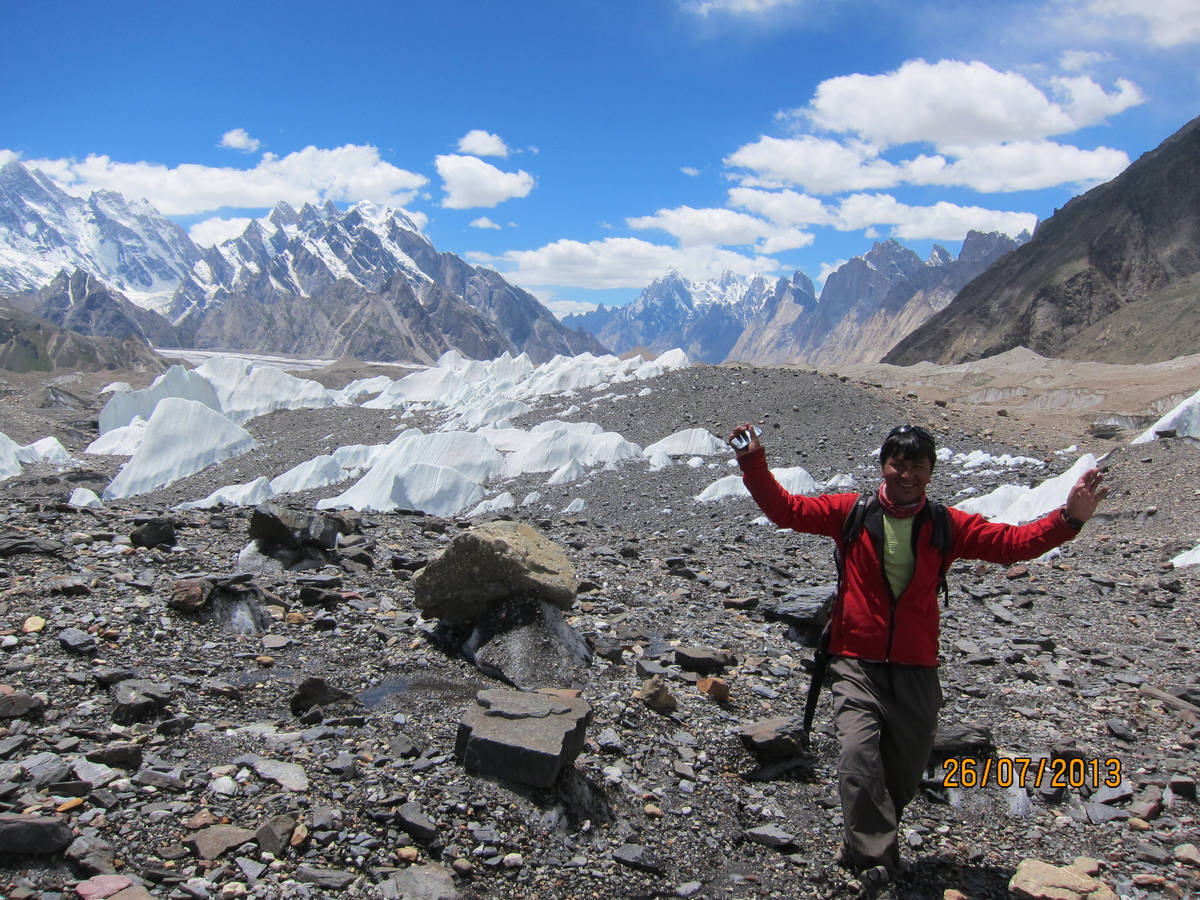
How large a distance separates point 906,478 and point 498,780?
9.13 ft

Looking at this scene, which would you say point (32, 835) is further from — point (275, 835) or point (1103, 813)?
point (1103, 813)

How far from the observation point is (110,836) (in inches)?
130

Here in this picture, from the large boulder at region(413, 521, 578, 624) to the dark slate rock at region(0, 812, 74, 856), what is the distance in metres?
3.30

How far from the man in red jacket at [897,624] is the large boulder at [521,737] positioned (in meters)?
1.50

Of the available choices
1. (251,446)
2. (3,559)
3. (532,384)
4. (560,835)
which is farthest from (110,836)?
(532,384)

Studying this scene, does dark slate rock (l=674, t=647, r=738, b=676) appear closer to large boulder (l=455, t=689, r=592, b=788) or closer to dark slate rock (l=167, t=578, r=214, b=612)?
large boulder (l=455, t=689, r=592, b=788)

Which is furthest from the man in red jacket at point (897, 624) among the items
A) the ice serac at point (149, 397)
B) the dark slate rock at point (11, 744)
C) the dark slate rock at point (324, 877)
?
the ice serac at point (149, 397)

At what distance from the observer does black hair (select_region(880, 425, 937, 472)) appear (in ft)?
12.8

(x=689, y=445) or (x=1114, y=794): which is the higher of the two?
(x=689, y=445)

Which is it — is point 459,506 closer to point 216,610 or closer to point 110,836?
point 216,610

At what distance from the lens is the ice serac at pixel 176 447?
2964cm

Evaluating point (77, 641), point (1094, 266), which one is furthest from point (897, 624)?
point (1094, 266)

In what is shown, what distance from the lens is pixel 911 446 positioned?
390 centimetres
